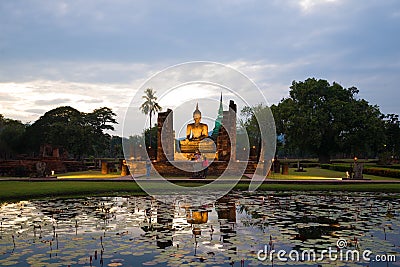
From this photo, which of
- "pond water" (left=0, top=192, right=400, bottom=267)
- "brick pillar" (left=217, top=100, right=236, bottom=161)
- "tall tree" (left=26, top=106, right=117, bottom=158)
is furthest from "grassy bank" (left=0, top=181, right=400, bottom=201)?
"tall tree" (left=26, top=106, right=117, bottom=158)

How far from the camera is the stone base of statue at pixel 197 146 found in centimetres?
3400

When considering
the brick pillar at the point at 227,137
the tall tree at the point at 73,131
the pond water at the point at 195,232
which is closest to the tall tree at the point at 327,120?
the brick pillar at the point at 227,137

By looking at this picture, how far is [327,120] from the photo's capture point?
160 feet

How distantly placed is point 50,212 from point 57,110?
180 feet

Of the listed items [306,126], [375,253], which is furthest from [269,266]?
[306,126]

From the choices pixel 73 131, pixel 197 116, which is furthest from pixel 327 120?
pixel 73 131

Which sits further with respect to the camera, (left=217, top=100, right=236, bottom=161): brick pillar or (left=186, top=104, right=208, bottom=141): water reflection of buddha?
(left=186, top=104, right=208, bottom=141): water reflection of buddha

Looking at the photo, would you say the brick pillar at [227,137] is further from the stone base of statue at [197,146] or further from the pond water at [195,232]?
the pond water at [195,232]

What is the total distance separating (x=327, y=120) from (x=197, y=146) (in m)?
21.5

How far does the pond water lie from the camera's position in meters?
6.73

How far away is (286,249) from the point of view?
7.35 meters

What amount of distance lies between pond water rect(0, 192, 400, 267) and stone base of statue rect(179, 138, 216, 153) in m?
19.7

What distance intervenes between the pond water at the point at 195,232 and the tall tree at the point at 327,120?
34.9 m

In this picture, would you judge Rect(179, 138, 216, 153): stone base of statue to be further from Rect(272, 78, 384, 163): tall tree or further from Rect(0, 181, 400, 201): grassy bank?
Rect(272, 78, 384, 163): tall tree
